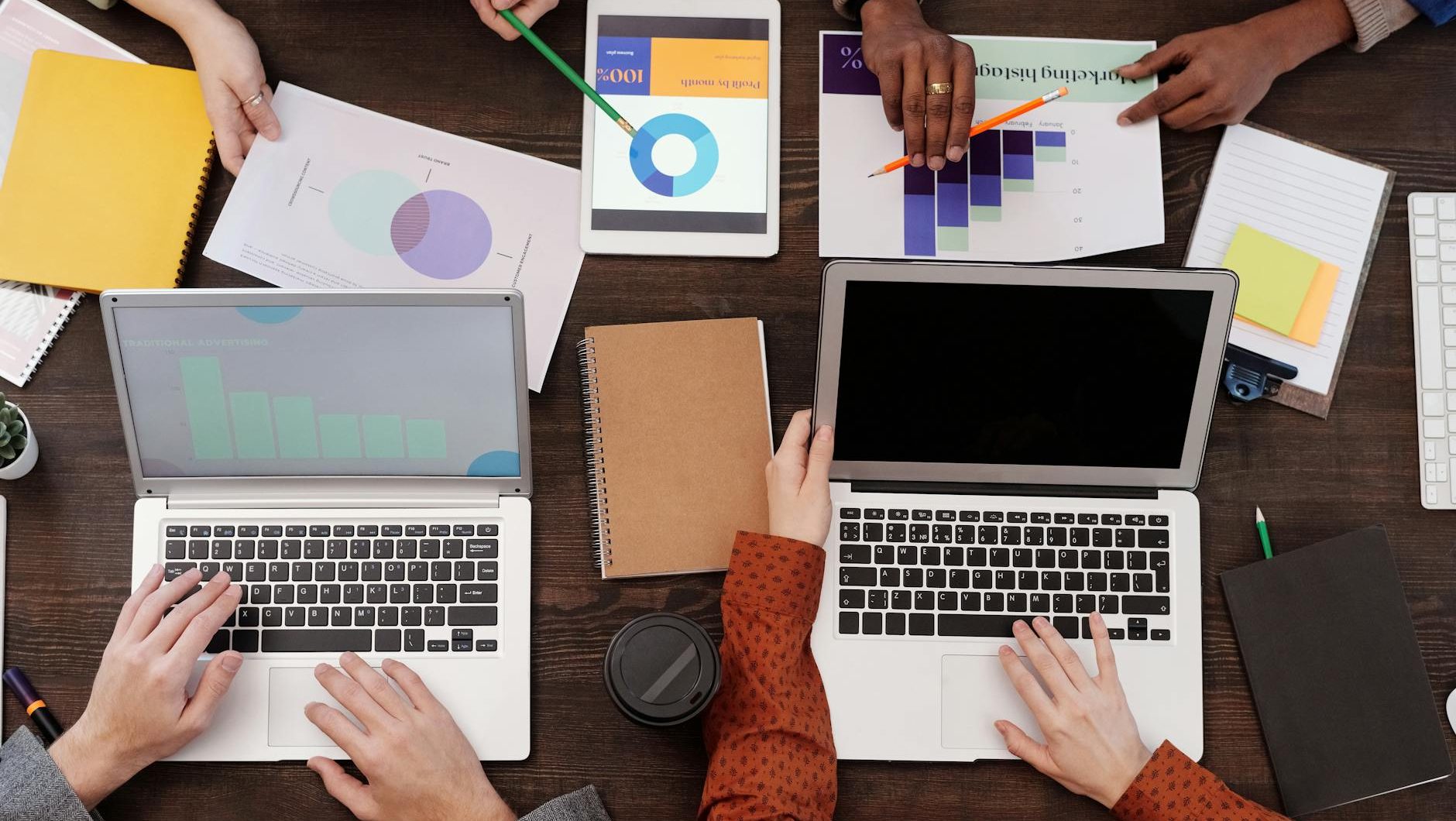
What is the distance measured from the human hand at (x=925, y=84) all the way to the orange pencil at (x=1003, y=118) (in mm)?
18

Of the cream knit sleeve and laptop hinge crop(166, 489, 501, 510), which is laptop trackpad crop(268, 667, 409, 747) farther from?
the cream knit sleeve

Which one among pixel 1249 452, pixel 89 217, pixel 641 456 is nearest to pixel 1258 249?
pixel 1249 452

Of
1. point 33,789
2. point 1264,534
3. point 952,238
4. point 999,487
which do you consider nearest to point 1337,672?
point 1264,534

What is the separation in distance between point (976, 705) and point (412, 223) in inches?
31.9

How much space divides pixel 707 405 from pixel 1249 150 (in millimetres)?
705

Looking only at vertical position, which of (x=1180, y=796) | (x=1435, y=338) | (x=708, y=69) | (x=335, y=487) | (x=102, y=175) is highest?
(x=708, y=69)

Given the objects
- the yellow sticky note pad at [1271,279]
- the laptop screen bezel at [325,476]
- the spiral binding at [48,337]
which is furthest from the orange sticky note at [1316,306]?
the spiral binding at [48,337]

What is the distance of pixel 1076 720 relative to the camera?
1.00 metres

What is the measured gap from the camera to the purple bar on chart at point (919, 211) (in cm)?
111

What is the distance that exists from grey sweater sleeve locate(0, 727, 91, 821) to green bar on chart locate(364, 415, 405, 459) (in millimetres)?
433

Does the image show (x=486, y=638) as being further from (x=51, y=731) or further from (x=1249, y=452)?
(x=1249, y=452)

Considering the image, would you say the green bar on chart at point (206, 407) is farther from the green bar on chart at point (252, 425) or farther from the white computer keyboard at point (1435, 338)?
the white computer keyboard at point (1435, 338)

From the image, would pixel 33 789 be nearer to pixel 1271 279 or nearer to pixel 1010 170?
pixel 1010 170

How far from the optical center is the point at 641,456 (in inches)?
41.8
